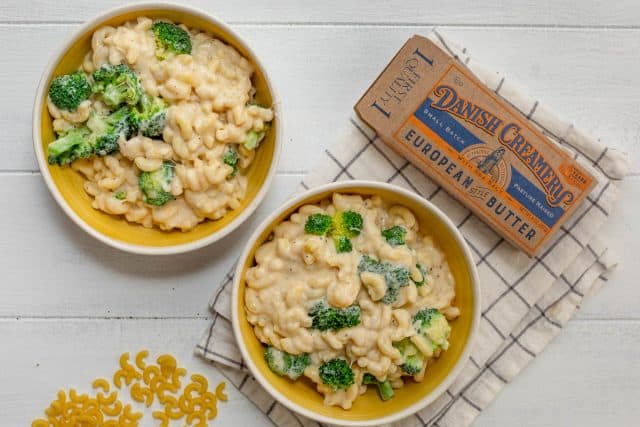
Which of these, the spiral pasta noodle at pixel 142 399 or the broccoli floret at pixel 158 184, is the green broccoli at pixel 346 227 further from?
the spiral pasta noodle at pixel 142 399

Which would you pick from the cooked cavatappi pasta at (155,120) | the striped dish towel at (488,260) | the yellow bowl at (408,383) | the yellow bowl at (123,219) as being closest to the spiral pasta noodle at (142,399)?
the striped dish towel at (488,260)

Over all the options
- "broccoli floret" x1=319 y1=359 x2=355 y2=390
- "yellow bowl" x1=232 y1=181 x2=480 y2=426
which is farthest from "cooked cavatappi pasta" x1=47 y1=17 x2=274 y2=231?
"broccoli floret" x1=319 y1=359 x2=355 y2=390

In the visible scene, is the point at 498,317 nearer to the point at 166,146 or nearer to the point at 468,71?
the point at 468,71

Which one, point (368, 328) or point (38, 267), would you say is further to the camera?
point (38, 267)

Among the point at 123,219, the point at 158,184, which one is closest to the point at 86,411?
the point at 123,219

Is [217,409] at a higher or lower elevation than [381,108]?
lower

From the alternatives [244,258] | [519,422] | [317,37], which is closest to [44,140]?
[244,258]
